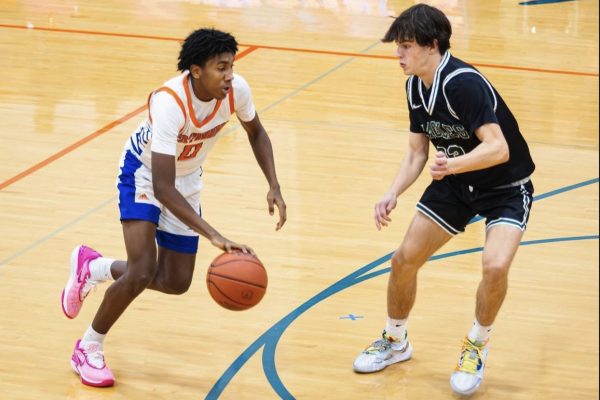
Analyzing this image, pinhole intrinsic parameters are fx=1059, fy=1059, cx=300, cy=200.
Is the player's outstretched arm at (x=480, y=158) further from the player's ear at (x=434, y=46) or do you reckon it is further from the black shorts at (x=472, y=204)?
the player's ear at (x=434, y=46)

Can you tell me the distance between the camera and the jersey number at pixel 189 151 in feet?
17.4

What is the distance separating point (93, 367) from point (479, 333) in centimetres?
197

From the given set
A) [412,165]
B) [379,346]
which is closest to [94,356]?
[379,346]

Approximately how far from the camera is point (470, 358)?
5.36 metres

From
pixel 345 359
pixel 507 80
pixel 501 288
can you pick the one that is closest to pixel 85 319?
pixel 345 359

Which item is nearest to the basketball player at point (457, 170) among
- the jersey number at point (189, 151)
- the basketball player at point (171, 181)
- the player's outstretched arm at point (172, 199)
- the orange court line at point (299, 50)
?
the basketball player at point (171, 181)

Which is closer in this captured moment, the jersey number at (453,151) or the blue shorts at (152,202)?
the jersey number at (453,151)

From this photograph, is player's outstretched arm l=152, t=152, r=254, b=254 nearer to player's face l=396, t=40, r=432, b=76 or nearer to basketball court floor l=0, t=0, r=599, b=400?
basketball court floor l=0, t=0, r=599, b=400

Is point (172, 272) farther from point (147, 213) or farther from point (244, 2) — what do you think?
point (244, 2)

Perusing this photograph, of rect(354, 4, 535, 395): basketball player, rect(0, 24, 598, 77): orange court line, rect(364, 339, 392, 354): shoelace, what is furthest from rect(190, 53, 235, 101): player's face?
rect(0, 24, 598, 77): orange court line

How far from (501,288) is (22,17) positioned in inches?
434

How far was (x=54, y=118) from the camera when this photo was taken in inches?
400

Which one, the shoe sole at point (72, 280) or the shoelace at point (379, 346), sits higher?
the shoe sole at point (72, 280)

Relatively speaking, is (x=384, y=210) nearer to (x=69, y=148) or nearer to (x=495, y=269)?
(x=495, y=269)
